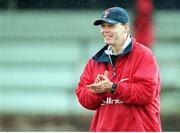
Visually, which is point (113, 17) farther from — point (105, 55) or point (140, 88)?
point (140, 88)

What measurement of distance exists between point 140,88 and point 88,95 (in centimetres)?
32

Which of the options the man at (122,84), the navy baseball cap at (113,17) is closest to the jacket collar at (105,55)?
the man at (122,84)

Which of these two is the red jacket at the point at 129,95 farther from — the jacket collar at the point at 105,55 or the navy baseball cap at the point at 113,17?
the navy baseball cap at the point at 113,17

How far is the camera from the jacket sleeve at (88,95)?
4.90 meters

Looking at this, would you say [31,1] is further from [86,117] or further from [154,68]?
[154,68]

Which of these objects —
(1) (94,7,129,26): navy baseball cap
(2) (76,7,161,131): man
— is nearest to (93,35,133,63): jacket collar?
(2) (76,7,161,131): man

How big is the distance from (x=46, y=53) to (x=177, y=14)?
70.3 inches

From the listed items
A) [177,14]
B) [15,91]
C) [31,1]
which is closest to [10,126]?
[15,91]

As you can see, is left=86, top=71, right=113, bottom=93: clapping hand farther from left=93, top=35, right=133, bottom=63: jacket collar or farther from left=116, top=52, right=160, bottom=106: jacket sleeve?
left=93, top=35, right=133, bottom=63: jacket collar

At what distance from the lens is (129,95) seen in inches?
189

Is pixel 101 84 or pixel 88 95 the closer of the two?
pixel 101 84

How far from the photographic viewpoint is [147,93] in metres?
4.79

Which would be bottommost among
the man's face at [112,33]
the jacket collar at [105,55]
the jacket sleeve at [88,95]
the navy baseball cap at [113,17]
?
the jacket sleeve at [88,95]

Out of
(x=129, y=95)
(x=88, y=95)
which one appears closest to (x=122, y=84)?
(x=129, y=95)
